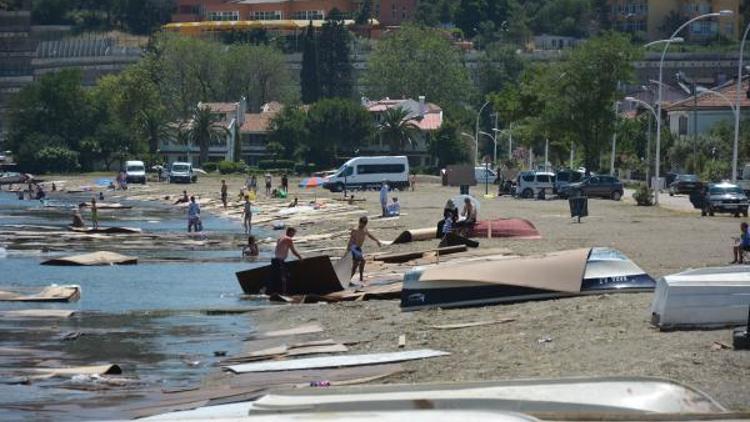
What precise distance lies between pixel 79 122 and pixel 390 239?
93.2 metres

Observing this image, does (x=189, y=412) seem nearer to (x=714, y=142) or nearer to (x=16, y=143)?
(x=714, y=142)

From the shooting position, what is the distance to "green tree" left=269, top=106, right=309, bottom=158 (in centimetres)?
13312

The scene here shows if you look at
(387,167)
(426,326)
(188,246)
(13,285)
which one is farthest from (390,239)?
(387,167)

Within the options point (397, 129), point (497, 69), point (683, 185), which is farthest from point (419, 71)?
point (683, 185)

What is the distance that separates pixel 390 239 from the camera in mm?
47469

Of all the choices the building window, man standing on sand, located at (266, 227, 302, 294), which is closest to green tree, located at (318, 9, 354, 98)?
the building window

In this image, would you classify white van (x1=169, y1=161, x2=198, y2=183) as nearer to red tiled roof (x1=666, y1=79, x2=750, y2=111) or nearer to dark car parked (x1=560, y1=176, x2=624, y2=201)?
red tiled roof (x1=666, y1=79, x2=750, y2=111)

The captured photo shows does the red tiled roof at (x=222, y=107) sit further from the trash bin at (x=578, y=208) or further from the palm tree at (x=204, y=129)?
the trash bin at (x=578, y=208)

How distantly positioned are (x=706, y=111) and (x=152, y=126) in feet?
157

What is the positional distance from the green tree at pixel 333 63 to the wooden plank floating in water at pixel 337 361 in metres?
153

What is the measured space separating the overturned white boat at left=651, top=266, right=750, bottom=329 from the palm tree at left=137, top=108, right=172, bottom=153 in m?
122

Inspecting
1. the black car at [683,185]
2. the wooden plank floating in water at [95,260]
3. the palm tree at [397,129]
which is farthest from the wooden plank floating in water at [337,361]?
→ the palm tree at [397,129]

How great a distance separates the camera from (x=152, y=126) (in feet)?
464

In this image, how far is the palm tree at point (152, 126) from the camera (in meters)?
141
